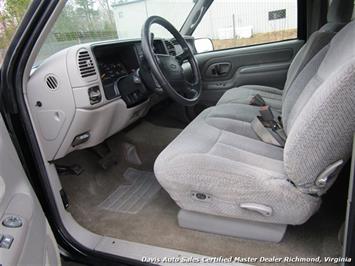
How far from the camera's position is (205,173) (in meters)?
1.10

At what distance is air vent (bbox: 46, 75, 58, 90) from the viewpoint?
123 centimetres

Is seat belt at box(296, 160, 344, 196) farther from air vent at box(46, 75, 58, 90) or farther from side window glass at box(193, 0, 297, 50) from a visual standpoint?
side window glass at box(193, 0, 297, 50)

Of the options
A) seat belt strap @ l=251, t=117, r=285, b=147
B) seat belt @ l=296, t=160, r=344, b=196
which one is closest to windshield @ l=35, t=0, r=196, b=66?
seat belt strap @ l=251, t=117, r=285, b=147

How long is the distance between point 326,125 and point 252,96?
3.14ft

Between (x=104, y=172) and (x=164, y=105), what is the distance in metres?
0.66

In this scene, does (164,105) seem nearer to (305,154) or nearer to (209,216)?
(209,216)

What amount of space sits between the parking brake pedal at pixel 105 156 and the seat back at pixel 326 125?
1.09m

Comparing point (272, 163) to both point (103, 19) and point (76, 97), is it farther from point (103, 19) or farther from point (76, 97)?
point (103, 19)

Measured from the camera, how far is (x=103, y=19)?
1.73 metres

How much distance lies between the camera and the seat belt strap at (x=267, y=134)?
48.9 inches

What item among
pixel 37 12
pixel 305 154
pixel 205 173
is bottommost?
pixel 205 173

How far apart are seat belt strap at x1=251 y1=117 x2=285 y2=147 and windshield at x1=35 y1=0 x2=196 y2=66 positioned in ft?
2.71

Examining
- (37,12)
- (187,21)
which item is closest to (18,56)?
(37,12)

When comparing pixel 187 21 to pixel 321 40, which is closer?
pixel 321 40
